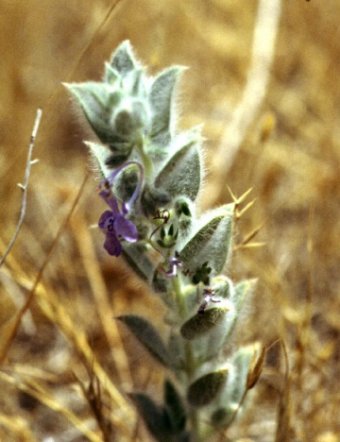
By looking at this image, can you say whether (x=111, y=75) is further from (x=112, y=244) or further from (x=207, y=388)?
(x=207, y=388)

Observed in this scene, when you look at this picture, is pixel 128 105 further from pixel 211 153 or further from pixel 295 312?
pixel 211 153

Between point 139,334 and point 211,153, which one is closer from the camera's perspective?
point 139,334

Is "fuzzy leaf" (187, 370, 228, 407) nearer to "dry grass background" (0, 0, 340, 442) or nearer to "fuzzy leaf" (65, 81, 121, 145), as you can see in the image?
"dry grass background" (0, 0, 340, 442)

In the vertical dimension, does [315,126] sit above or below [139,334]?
above

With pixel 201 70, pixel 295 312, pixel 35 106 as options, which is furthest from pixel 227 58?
pixel 295 312

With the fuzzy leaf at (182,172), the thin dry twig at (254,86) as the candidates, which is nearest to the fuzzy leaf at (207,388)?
the fuzzy leaf at (182,172)

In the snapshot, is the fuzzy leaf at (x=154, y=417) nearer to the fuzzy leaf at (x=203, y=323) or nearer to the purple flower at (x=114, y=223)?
the fuzzy leaf at (x=203, y=323)
